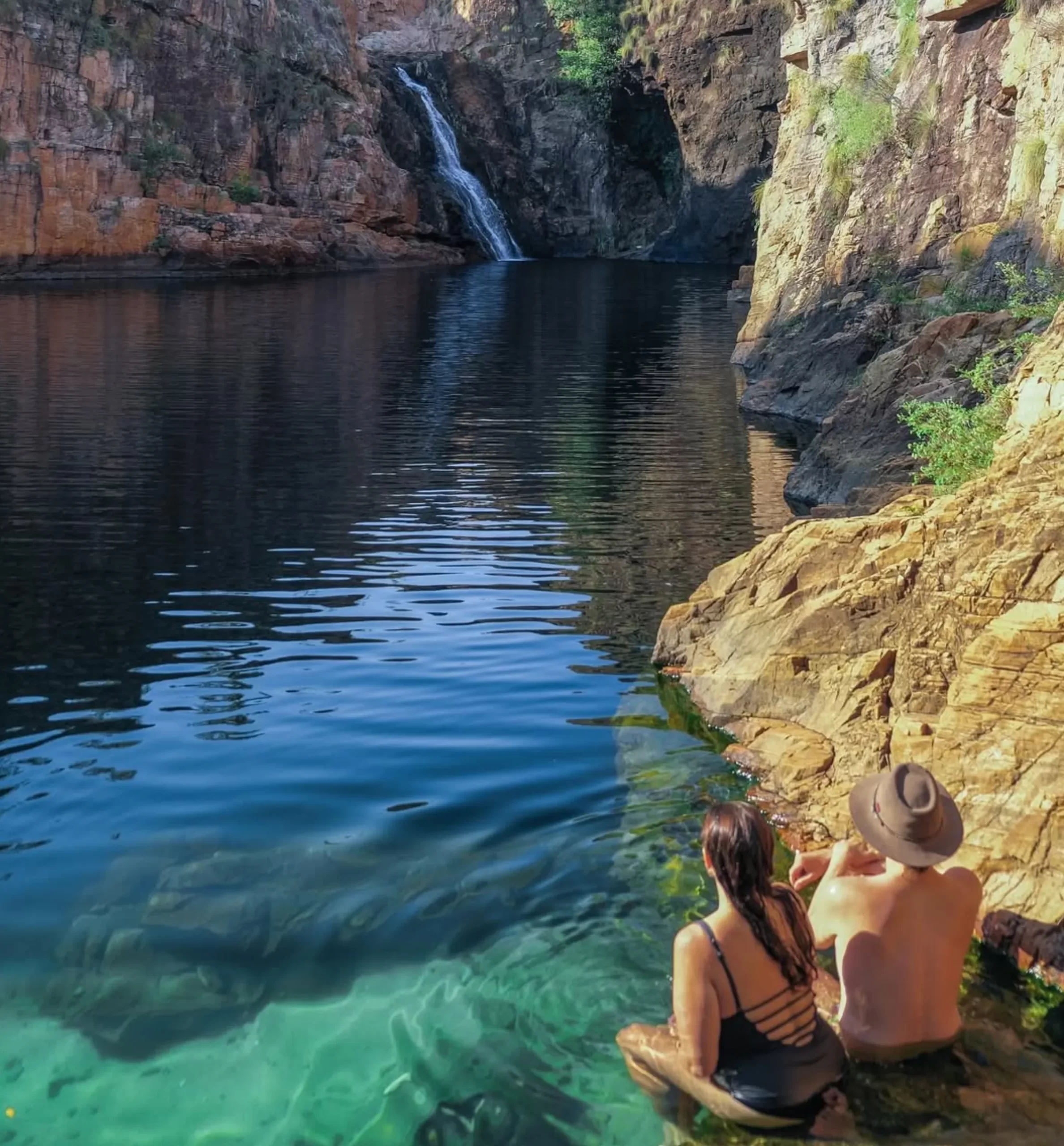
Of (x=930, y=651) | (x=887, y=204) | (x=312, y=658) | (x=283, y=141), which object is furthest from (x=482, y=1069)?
(x=283, y=141)

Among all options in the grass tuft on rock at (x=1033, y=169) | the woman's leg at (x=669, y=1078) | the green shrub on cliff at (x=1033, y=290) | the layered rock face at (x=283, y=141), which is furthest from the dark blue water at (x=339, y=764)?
the layered rock face at (x=283, y=141)

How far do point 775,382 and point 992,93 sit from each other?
5.73m

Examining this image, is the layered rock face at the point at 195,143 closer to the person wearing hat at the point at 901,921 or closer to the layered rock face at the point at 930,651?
the layered rock face at the point at 930,651

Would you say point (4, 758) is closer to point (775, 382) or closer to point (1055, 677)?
point (1055, 677)

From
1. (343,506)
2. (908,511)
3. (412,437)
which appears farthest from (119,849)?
(412,437)

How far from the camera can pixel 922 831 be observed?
4.53 metres

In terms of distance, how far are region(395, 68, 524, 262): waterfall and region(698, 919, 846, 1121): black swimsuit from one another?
225 feet

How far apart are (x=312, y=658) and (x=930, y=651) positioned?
4.75 m

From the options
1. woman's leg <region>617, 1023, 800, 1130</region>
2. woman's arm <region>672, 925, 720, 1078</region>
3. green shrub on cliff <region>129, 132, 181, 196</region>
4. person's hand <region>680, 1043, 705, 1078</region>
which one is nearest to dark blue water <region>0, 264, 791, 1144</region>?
woman's leg <region>617, 1023, 800, 1130</region>

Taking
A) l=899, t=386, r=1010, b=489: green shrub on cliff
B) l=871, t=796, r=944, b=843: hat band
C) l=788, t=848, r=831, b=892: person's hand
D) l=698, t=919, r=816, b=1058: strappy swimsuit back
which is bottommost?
l=698, t=919, r=816, b=1058: strappy swimsuit back

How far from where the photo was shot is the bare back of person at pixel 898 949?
466cm

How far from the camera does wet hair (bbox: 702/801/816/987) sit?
4.15m

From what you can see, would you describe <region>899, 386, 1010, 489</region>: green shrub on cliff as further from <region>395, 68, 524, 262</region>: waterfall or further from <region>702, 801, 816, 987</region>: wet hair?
<region>395, 68, 524, 262</region>: waterfall

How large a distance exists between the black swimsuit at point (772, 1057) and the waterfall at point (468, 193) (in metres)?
68.5
